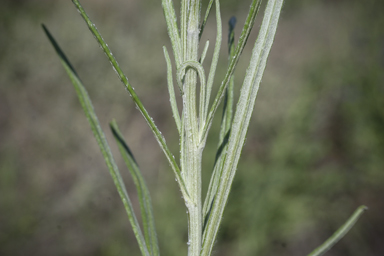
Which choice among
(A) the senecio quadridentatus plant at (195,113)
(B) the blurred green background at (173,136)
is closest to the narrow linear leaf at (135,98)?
(A) the senecio quadridentatus plant at (195,113)

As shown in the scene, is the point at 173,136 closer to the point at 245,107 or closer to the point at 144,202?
the point at 144,202

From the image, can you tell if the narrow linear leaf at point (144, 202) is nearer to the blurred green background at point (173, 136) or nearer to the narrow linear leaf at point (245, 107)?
the narrow linear leaf at point (245, 107)

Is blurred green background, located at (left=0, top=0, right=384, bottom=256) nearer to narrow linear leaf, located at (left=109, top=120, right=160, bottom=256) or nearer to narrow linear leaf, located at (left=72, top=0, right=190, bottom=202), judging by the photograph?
narrow linear leaf, located at (left=109, top=120, right=160, bottom=256)

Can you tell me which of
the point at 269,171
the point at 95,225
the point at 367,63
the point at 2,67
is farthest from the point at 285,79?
the point at 2,67

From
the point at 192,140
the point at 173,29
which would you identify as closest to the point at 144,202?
the point at 192,140

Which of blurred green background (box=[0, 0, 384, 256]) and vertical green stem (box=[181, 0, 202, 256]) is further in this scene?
blurred green background (box=[0, 0, 384, 256])

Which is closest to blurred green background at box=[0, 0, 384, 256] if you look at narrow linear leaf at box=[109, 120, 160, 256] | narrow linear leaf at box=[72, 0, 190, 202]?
narrow linear leaf at box=[109, 120, 160, 256]

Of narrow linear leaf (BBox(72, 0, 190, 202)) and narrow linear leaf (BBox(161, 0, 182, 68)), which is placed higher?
narrow linear leaf (BBox(161, 0, 182, 68))
